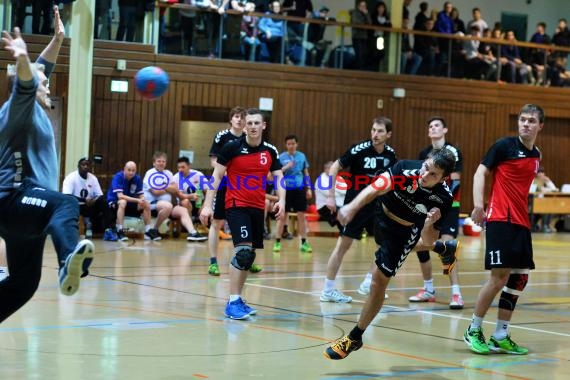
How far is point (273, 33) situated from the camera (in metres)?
22.7

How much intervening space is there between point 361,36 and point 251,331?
54.4 feet

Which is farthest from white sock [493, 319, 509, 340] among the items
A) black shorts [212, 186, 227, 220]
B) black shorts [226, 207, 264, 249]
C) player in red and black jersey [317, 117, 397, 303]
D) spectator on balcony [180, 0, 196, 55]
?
spectator on balcony [180, 0, 196, 55]

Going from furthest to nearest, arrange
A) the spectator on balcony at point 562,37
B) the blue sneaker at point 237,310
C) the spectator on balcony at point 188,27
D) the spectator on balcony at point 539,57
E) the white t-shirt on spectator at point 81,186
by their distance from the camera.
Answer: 1. the spectator on balcony at point 562,37
2. the spectator on balcony at point 539,57
3. the spectator on balcony at point 188,27
4. the white t-shirt on spectator at point 81,186
5. the blue sneaker at point 237,310

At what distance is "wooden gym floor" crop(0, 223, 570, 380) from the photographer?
22.4 feet

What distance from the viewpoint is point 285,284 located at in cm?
1234

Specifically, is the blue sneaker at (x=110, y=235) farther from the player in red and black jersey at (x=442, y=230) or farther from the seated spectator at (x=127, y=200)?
the player in red and black jersey at (x=442, y=230)

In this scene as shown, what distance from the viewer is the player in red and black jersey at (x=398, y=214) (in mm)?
7090

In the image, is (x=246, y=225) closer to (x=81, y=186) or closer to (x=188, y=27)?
(x=81, y=186)

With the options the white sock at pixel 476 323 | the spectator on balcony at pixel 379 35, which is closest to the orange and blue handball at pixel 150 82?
the spectator on balcony at pixel 379 35

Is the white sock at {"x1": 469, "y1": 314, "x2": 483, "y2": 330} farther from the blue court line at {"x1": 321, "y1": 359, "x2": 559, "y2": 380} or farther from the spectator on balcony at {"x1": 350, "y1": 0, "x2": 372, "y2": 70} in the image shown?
the spectator on balcony at {"x1": 350, "y1": 0, "x2": 372, "y2": 70}

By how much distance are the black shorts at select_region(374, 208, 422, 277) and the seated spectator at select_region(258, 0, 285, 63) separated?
50.1ft

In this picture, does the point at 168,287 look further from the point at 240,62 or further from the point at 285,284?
the point at 240,62

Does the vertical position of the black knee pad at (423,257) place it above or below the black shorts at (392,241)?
below

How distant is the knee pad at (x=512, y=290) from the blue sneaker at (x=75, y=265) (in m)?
4.16
